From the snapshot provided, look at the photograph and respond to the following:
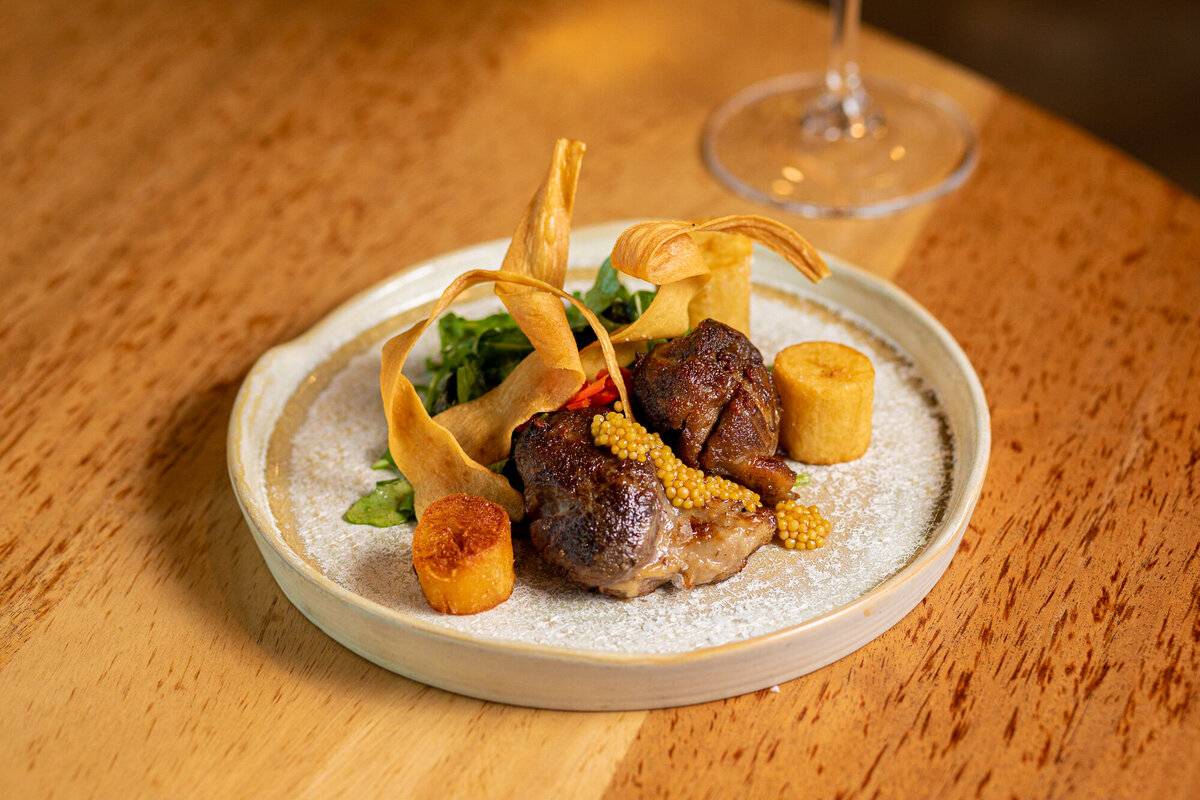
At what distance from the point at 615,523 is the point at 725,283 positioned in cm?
48

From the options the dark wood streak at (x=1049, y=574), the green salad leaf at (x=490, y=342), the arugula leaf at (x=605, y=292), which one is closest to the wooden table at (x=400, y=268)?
the dark wood streak at (x=1049, y=574)

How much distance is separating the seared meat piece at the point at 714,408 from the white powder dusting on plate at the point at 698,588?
96 mm

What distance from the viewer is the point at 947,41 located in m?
4.68

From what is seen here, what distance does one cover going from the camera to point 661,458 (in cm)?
140

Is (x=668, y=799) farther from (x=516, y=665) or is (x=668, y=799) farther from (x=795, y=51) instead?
(x=795, y=51)

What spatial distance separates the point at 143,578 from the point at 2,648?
6.9 inches

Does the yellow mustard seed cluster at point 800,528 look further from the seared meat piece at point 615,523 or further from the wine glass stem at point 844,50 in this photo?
the wine glass stem at point 844,50

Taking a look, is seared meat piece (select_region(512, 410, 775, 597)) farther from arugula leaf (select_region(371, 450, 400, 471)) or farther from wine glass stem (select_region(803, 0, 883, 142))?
wine glass stem (select_region(803, 0, 883, 142))

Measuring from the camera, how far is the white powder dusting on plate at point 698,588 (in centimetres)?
133

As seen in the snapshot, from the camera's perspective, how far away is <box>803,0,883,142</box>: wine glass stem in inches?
92.0

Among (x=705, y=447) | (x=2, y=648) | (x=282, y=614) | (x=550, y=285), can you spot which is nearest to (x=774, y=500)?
(x=705, y=447)

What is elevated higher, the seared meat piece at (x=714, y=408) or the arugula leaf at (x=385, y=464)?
the seared meat piece at (x=714, y=408)

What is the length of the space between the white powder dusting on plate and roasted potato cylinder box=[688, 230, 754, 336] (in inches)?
4.2

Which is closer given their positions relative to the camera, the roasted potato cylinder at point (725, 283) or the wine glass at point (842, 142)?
the roasted potato cylinder at point (725, 283)
